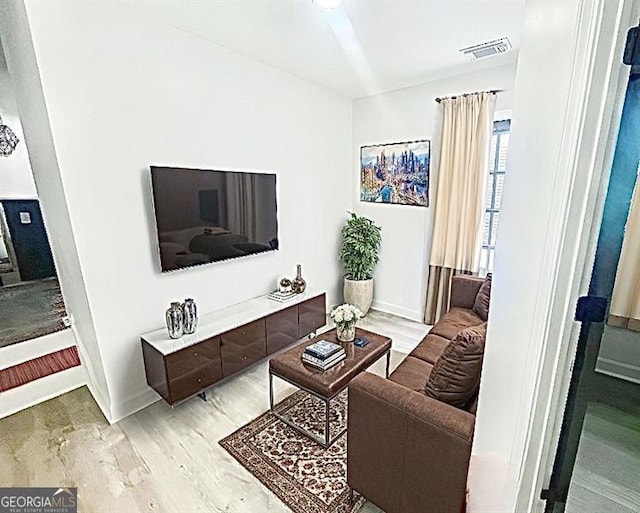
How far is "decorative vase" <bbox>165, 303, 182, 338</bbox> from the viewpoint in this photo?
2.35 meters

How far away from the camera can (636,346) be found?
2412mm

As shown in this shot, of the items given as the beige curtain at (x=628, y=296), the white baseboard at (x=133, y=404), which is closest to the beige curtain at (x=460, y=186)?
the beige curtain at (x=628, y=296)

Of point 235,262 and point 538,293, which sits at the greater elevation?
point 538,293

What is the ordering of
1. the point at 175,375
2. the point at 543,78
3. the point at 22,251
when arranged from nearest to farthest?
1. the point at 543,78
2. the point at 175,375
3. the point at 22,251

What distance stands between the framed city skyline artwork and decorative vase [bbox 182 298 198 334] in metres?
2.58

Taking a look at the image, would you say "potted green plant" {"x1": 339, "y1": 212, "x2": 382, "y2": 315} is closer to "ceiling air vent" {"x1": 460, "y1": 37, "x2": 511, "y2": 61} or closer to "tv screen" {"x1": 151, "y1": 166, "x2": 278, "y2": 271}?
"tv screen" {"x1": 151, "y1": 166, "x2": 278, "y2": 271}

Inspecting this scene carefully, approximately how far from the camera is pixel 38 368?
2967mm

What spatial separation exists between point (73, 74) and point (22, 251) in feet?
10.2

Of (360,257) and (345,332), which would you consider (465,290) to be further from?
(345,332)

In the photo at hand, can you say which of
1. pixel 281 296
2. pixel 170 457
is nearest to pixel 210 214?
pixel 281 296

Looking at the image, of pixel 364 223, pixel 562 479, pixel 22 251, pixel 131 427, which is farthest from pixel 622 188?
pixel 22 251

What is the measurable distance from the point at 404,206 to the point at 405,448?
9.64ft

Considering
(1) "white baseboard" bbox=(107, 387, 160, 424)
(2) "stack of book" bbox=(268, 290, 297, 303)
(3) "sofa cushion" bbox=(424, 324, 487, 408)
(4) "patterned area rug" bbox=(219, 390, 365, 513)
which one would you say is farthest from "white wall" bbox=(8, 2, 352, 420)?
(3) "sofa cushion" bbox=(424, 324, 487, 408)

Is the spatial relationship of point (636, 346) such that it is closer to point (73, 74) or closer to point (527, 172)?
point (527, 172)
